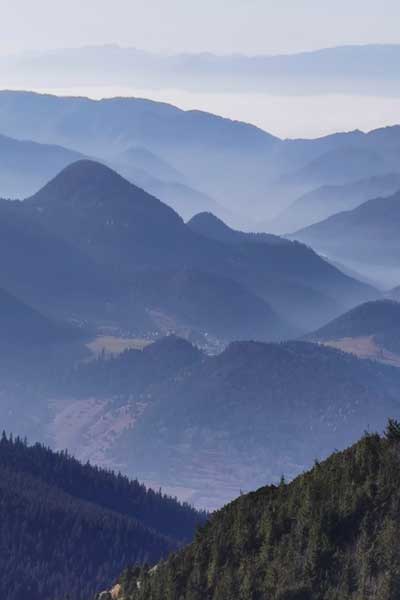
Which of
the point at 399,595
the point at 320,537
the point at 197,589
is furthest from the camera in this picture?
the point at 197,589

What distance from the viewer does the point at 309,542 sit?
379 feet

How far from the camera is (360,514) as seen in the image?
116m

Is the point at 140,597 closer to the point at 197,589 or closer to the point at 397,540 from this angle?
the point at 197,589

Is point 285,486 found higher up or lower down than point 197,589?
higher up

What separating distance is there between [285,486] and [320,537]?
16.8 m

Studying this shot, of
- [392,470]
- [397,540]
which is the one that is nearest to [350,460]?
[392,470]

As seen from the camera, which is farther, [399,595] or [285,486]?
[285,486]

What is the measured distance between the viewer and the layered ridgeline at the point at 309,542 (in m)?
110

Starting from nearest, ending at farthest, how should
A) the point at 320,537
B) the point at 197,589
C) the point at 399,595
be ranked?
the point at 399,595, the point at 320,537, the point at 197,589

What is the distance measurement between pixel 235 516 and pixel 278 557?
39.0 ft

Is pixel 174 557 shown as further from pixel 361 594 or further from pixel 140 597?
pixel 361 594

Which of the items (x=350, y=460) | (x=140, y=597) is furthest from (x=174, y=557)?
(x=350, y=460)

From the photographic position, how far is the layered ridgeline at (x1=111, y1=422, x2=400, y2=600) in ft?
362

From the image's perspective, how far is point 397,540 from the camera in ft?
359
